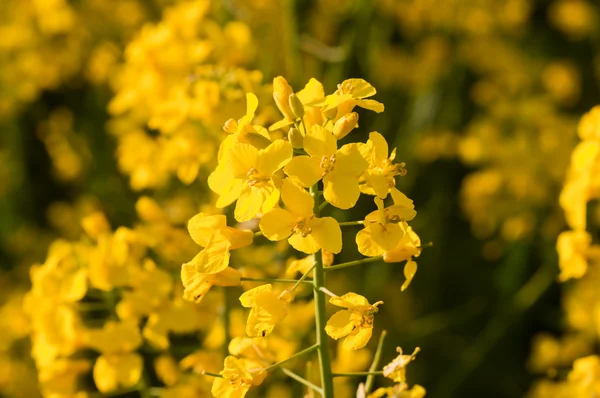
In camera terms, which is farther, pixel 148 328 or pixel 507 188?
pixel 507 188

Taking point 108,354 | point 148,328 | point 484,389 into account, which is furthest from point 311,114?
point 484,389

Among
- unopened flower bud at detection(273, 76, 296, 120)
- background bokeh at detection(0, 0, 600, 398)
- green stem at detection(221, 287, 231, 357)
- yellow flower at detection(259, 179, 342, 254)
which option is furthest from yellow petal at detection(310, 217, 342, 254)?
background bokeh at detection(0, 0, 600, 398)

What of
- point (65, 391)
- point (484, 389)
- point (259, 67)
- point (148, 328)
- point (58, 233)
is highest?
point (259, 67)

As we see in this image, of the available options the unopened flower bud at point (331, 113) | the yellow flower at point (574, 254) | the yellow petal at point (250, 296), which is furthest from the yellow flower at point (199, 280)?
the yellow flower at point (574, 254)

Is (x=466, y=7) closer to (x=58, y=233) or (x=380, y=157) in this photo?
(x=58, y=233)

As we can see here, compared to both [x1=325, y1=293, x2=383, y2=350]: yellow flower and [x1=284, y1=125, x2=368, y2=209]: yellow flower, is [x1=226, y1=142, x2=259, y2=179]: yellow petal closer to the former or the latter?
[x1=284, y1=125, x2=368, y2=209]: yellow flower
